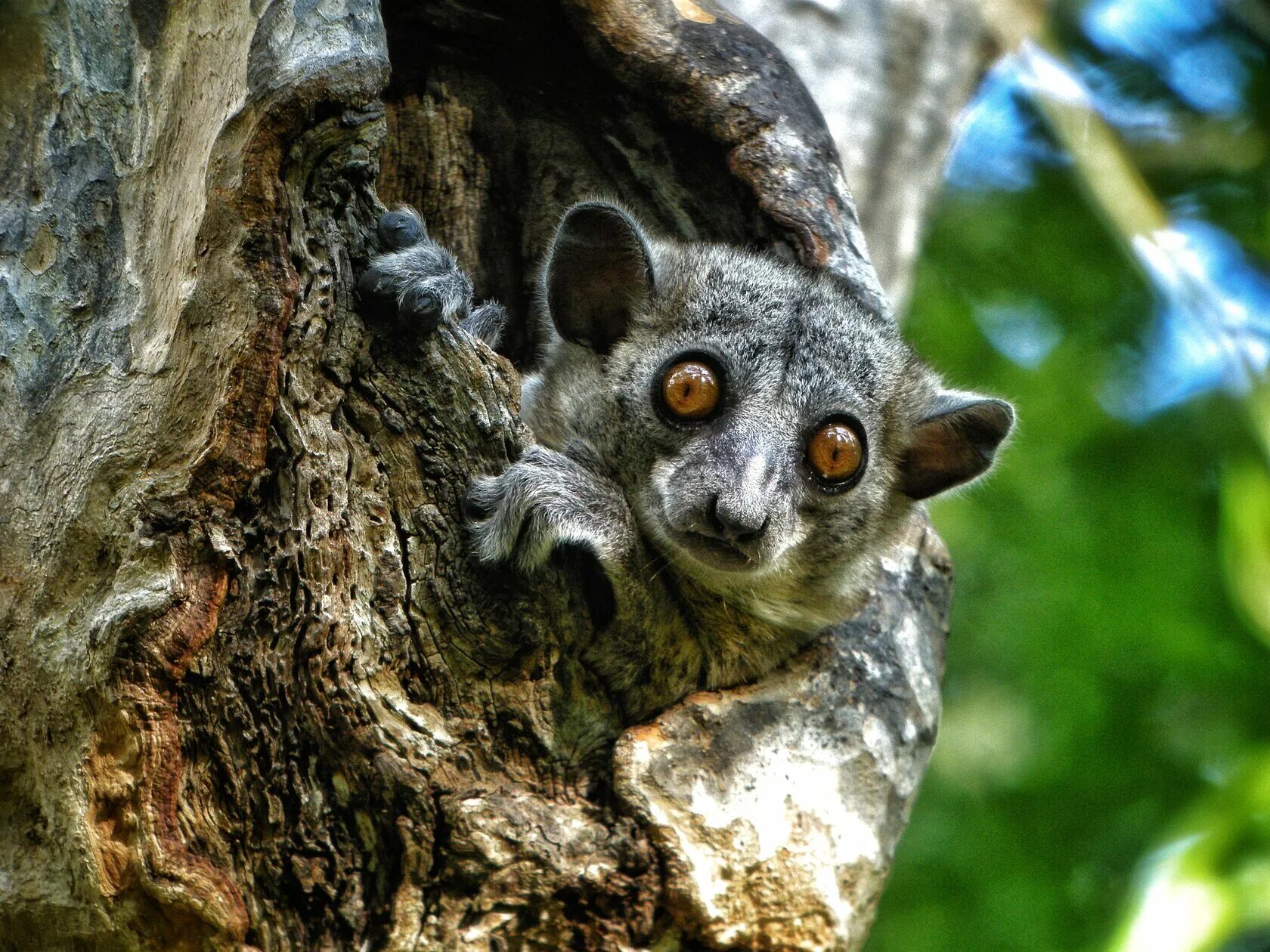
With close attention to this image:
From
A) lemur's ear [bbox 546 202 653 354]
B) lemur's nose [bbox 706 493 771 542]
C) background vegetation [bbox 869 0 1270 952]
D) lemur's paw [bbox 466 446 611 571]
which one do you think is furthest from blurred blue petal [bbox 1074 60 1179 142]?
lemur's paw [bbox 466 446 611 571]

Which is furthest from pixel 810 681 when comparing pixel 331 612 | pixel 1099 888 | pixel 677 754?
pixel 1099 888

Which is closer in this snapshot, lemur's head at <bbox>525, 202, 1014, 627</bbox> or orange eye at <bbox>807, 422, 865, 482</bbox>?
lemur's head at <bbox>525, 202, 1014, 627</bbox>

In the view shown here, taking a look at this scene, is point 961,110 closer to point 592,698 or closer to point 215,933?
point 592,698

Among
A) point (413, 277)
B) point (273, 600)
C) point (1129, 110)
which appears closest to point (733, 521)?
point (413, 277)

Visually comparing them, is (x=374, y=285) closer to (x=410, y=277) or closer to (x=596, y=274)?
(x=410, y=277)

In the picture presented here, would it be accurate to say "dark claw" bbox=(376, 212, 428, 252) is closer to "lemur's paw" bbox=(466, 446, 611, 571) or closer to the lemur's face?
"lemur's paw" bbox=(466, 446, 611, 571)

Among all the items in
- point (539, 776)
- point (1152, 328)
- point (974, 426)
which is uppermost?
point (1152, 328)
